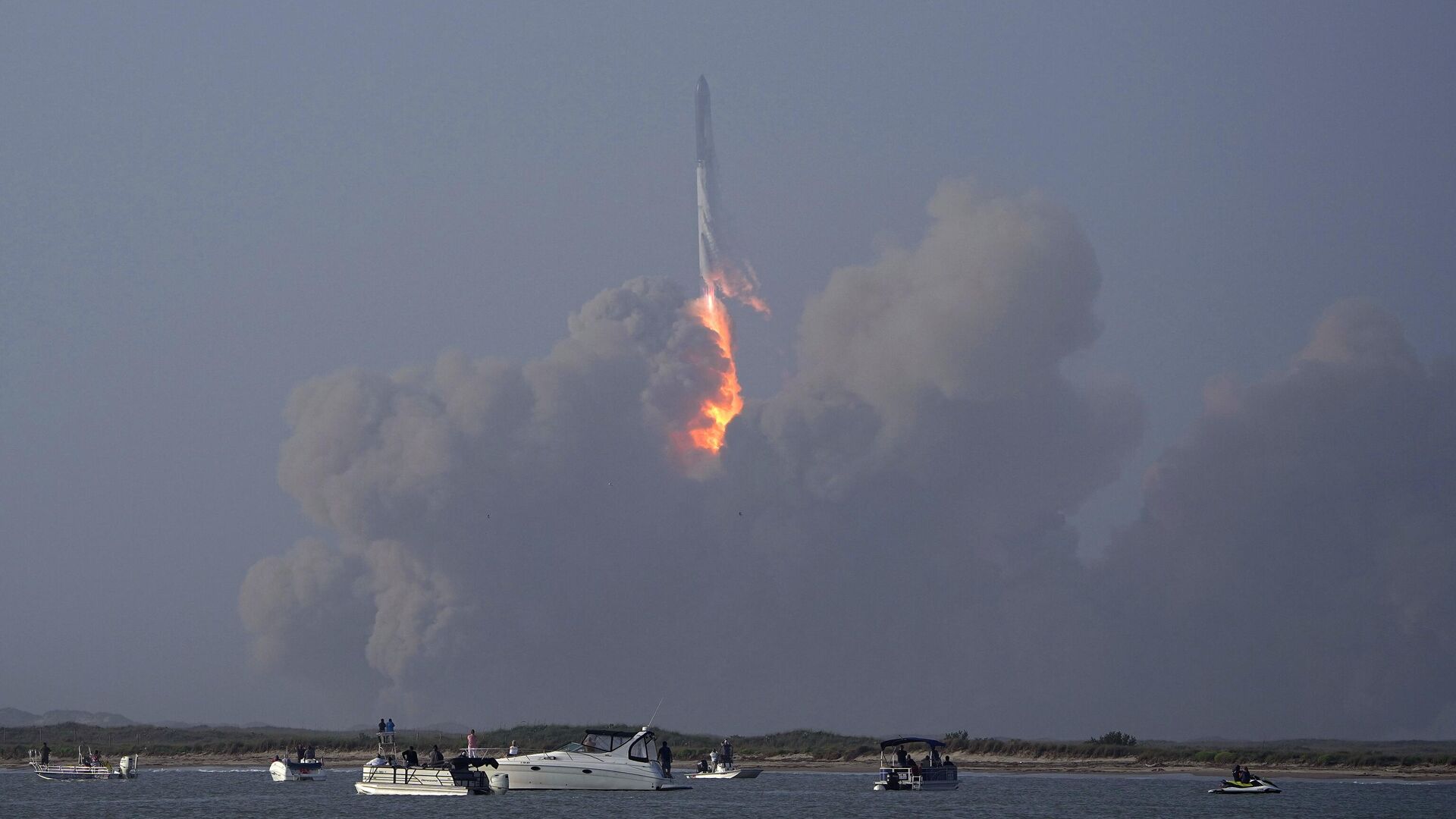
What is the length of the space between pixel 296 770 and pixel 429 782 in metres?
20.9

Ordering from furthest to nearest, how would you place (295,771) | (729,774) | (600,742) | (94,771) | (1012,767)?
1. (1012,767)
2. (94,771)
3. (295,771)
4. (729,774)
5. (600,742)

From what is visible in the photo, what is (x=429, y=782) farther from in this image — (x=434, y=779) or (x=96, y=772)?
(x=96, y=772)

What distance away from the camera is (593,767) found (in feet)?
317

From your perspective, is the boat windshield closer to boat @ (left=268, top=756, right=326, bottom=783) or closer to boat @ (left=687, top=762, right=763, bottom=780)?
boat @ (left=687, top=762, right=763, bottom=780)

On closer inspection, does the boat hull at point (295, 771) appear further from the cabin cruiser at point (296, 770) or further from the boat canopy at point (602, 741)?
the boat canopy at point (602, 741)

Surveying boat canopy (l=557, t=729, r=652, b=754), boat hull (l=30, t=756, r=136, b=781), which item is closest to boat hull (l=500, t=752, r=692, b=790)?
boat canopy (l=557, t=729, r=652, b=754)

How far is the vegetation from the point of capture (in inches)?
4870

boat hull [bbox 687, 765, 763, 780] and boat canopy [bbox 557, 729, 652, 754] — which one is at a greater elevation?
boat canopy [bbox 557, 729, 652, 754]

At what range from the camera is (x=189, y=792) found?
339ft

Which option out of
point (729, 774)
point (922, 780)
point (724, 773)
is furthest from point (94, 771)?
point (922, 780)

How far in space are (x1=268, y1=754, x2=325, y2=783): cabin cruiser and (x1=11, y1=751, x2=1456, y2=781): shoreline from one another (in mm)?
20799

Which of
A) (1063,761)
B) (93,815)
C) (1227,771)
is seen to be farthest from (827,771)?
(93,815)

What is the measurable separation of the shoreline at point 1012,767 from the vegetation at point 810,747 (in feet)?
4.38

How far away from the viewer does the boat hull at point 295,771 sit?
11356 centimetres
